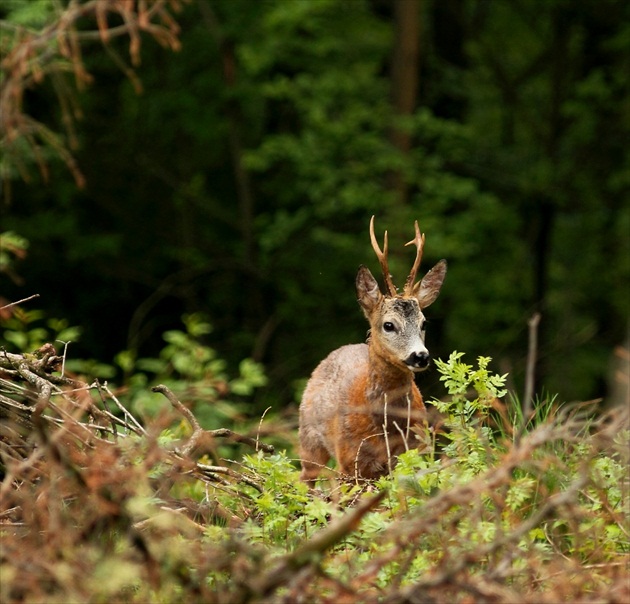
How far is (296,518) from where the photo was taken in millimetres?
4812

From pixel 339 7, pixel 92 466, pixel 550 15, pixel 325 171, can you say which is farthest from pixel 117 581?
pixel 550 15

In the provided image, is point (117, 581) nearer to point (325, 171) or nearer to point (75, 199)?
point (325, 171)

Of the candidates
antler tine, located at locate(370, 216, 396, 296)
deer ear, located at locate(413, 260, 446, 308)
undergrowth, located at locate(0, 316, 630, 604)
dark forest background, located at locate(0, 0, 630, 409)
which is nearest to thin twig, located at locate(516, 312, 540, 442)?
undergrowth, located at locate(0, 316, 630, 604)

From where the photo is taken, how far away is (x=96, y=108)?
1755 cm

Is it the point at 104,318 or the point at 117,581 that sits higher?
the point at 117,581

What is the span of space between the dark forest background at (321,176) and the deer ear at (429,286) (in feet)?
25.8

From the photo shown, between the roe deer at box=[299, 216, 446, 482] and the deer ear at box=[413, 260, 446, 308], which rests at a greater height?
the deer ear at box=[413, 260, 446, 308]

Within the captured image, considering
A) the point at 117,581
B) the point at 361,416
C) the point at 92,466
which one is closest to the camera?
the point at 117,581

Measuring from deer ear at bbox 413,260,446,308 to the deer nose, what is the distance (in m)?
0.59

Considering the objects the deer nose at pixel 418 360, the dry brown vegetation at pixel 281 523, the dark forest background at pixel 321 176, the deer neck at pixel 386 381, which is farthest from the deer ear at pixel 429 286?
the dark forest background at pixel 321 176

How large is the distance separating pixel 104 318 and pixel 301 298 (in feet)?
9.49

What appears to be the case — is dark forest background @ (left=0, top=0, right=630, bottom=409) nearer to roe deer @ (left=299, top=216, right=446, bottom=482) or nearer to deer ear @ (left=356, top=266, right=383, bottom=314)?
roe deer @ (left=299, top=216, right=446, bottom=482)

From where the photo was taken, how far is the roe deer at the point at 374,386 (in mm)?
6391

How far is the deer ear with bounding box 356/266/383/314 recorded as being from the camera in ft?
23.1
